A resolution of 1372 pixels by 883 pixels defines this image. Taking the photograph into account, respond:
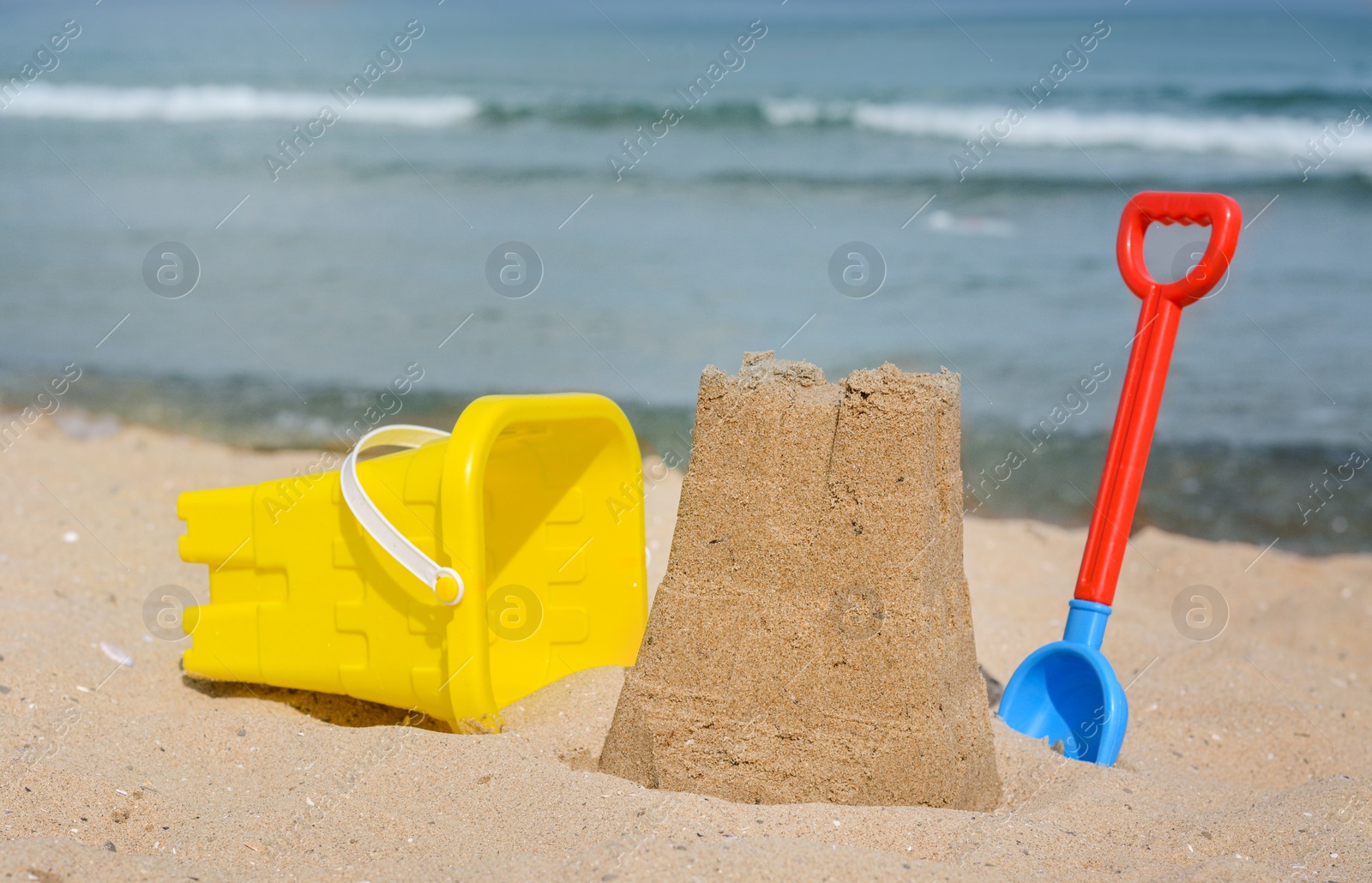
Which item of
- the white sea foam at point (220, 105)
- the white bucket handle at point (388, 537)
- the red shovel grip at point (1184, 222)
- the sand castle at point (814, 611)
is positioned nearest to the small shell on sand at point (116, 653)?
the white bucket handle at point (388, 537)

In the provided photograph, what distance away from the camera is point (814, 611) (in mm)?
2104

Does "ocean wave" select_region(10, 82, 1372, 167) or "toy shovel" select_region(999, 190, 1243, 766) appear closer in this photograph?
"toy shovel" select_region(999, 190, 1243, 766)

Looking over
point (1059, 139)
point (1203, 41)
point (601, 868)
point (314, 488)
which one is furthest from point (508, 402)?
point (1203, 41)

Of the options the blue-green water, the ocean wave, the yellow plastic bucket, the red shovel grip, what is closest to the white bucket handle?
the yellow plastic bucket

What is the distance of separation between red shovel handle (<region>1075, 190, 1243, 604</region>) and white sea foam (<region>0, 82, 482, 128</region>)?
620 inches

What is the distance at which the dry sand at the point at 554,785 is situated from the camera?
1.88m

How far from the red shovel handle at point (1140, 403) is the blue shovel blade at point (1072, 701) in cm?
13

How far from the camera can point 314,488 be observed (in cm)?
260

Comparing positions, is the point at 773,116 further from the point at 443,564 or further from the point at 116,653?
the point at 443,564

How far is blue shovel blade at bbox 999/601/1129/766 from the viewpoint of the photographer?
263 centimetres

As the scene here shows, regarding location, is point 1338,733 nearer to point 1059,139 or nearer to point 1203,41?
point 1059,139

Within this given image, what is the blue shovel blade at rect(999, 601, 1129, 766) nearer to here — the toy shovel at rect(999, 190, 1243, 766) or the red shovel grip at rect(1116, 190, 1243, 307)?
the toy shovel at rect(999, 190, 1243, 766)

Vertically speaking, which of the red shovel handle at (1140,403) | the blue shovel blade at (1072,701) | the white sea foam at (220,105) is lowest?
the white sea foam at (220,105)

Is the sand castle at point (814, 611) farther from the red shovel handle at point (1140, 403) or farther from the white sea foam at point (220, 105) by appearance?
the white sea foam at point (220, 105)
